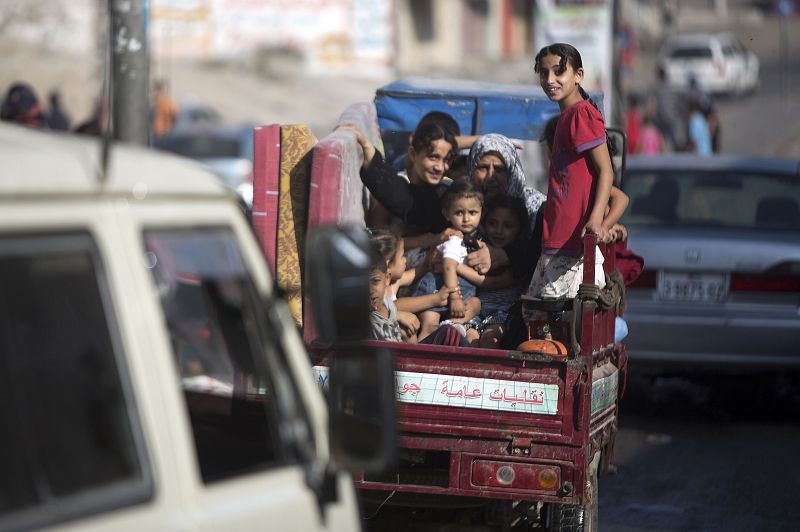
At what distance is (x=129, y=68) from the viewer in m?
7.65

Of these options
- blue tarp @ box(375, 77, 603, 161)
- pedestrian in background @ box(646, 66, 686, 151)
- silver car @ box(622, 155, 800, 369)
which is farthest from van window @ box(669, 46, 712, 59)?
blue tarp @ box(375, 77, 603, 161)

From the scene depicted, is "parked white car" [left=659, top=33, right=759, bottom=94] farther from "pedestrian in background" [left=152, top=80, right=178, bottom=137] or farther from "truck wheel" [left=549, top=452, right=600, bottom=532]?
"truck wheel" [left=549, top=452, right=600, bottom=532]

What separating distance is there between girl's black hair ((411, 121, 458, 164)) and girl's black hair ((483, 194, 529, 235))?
0.42m

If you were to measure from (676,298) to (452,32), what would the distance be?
4102cm

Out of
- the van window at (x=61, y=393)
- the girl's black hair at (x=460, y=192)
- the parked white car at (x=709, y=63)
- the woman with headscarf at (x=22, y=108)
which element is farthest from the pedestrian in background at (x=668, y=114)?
the van window at (x=61, y=393)

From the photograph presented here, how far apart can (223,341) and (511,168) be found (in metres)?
4.27

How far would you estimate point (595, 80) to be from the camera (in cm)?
2039

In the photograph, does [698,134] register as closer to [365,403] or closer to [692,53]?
[365,403]

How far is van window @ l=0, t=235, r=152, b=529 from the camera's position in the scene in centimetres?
221

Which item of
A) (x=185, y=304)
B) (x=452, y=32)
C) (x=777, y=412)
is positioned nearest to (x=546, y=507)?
(x=185, y=304)

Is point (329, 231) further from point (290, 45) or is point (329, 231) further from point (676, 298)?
point (290, 45)

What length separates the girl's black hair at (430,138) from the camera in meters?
7.20

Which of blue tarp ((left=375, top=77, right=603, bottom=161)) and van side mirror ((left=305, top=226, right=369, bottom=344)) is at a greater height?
van side mirror ((left=305, top=226, right=369, bottom=344))

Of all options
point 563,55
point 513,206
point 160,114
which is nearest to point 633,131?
point 160,114
